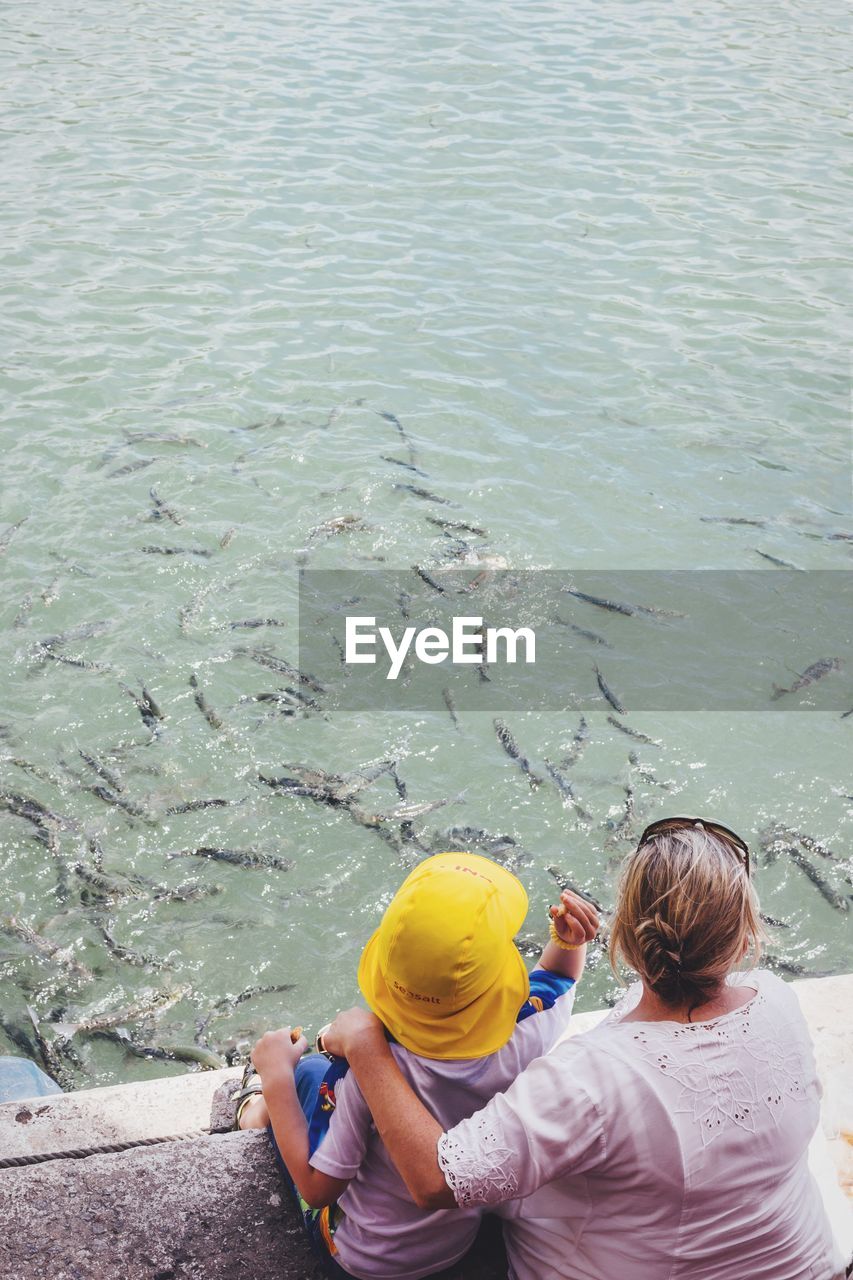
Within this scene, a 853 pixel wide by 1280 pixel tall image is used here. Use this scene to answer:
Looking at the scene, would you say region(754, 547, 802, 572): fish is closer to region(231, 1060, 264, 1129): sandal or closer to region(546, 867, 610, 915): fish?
region(546, 867, 610, 915): fish

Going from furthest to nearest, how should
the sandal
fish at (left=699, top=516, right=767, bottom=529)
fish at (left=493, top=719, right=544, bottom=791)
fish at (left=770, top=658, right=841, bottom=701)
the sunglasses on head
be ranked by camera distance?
1. fish at (left=699, top=516, right=767, bottom=529)
2. fish at (left=770, top=658, right=841, bottom=701)
3. fish at (left=493, top=719, right=544, bottom=791)
4. the sandal
5. the sunglasses on head

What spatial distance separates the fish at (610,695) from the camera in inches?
267

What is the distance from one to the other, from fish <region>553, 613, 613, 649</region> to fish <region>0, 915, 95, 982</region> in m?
3.75

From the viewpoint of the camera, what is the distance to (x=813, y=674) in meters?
7.13

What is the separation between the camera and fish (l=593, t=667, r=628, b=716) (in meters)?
6.78

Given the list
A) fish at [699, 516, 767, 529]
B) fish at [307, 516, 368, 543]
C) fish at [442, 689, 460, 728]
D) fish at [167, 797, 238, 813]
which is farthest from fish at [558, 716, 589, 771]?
fish at [699, 516, 767, 529]

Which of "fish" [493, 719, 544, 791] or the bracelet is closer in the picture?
the bracelet

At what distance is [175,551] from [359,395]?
9.19ft

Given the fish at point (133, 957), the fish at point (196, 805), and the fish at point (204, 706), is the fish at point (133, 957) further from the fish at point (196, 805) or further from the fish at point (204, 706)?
the fish at point (204, 706)

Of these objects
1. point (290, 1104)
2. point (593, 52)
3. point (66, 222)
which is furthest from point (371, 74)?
point (290, 1104)

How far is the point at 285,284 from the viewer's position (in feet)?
37.9

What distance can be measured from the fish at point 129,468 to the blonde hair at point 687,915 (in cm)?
702

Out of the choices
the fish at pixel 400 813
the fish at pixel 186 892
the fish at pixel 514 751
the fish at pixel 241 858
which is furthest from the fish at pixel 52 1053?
the fish at pixel 514 751

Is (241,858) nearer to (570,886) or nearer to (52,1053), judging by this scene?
(52,1053)
